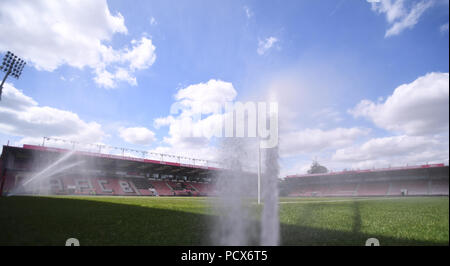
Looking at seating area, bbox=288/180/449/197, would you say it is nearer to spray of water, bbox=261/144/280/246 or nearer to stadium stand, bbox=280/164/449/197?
stadium stand, bbox=280/164/449/197

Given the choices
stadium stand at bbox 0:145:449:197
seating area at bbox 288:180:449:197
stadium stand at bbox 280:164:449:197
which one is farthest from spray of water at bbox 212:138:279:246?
seating area at bbox 288:180:449:197

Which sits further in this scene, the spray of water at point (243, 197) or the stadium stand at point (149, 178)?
the stadium stand at point (149, 178)

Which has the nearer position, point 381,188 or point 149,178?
point 149,178

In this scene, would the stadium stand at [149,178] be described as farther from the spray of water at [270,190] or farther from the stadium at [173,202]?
the spray of water at [270,190]

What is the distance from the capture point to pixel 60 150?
4112cm

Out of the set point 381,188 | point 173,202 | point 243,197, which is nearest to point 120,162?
point 173,202

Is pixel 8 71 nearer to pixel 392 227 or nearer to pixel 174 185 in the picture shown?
pixel 392 227

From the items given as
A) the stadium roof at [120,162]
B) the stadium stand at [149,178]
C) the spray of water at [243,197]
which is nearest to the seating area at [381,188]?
the stadium stand at [149,178]

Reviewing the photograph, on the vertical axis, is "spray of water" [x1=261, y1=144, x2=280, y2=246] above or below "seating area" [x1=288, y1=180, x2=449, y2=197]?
above

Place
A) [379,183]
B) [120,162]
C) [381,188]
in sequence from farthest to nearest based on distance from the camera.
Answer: [379,183] → [381,188] → [120,162]

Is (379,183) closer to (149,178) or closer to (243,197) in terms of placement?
(149,178)

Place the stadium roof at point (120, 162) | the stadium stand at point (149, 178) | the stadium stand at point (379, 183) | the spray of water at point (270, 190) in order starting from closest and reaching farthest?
the spray of water at point (270, 190) < the stadium roof at point (120, 162) < the stadium stand at point (149, 178) < the stadium stand at point (379, 183)

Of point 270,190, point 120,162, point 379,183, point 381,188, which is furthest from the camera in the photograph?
point 379,183
